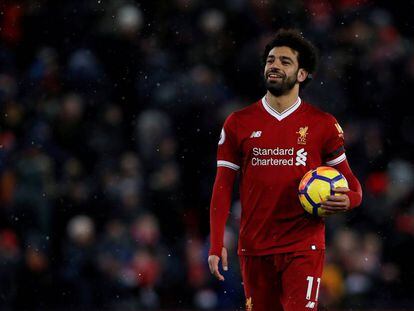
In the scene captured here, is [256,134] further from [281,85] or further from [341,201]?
[341,201]

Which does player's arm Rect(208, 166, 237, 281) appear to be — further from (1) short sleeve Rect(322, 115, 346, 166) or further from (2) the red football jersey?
(1) short sleeve Rect(322, 115, 346, 166)

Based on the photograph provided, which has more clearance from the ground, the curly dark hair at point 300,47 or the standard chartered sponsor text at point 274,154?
the curly dark hair at point 300,47

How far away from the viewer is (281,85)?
223 inches

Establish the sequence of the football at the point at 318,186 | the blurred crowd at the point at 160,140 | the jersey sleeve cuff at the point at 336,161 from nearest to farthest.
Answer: the football at the point at 318,186
the jersey sleeve cuff at the point at 336,161
the blurred crowd at the point at 160,140

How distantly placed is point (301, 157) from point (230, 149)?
16.7 inches

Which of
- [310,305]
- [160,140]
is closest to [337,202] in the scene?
[310,305]

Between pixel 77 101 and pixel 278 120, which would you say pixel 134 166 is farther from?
pixel 278 120

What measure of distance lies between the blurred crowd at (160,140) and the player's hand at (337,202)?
13.5 ft

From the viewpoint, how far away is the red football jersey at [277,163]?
5.55 meters

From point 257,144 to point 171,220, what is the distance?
449 centimetres

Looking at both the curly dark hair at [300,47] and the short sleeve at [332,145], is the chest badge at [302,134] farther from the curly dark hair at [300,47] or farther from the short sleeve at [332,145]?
the curly dark hair at [300,47]

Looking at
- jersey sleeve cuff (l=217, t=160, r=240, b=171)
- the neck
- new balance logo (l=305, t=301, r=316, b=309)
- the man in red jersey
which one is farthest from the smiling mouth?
new balance logo (l=305, t=301, r=316, b=309)

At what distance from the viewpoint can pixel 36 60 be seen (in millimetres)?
11133

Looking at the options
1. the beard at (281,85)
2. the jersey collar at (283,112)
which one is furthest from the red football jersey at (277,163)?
the beard at (281,85)
